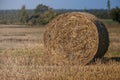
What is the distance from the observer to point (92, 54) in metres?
13.0

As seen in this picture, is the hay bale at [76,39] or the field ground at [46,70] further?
the hay bale at [76,39]

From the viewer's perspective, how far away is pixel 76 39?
13.7 metres

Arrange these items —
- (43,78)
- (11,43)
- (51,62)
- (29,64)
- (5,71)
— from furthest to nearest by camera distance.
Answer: (11,43), (51,62), (29,64), (5,71), (43,78)

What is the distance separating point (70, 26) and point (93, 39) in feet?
3.48

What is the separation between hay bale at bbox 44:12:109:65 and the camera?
13.1m

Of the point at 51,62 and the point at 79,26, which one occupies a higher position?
the point at 79,26

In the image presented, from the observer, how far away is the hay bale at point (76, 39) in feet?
43.1

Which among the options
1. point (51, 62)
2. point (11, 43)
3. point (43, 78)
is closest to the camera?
point (43, 78)

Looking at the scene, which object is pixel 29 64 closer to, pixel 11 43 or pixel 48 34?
pixel 48 34

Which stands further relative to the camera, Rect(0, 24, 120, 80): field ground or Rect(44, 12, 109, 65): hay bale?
Rect(44, 12, 109, 65): hay bale

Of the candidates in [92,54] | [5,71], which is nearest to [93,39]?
[92,54]

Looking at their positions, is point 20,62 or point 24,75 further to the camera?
point 20,62

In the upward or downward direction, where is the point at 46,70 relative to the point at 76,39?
downward

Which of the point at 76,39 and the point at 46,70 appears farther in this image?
the point at 76,39
